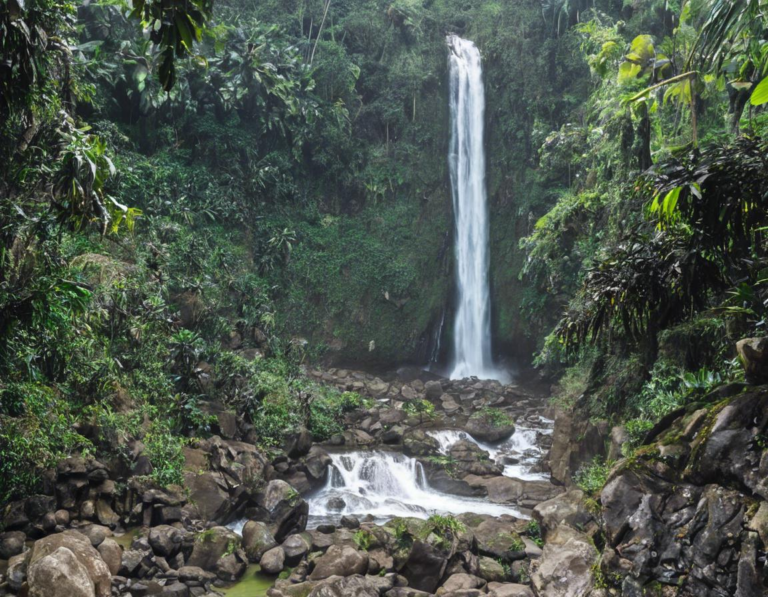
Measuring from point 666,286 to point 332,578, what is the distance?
473 centimetres

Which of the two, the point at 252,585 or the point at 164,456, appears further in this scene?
the point at 164,456

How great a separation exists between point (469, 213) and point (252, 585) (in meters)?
16.8

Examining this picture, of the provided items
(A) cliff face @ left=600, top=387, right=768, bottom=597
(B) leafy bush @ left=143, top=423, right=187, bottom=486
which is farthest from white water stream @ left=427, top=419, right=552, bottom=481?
(A) cliff face @ left=600, top=387, right=768, bottom=597

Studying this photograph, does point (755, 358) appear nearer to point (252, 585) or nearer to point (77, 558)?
point (252, 585)

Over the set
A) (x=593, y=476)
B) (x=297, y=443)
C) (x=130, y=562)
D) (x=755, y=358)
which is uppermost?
(x=755, y=358)

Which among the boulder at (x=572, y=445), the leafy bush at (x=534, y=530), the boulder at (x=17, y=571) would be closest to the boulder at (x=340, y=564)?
the leafy bush at (x=534, y=530)

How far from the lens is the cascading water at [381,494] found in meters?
10.5

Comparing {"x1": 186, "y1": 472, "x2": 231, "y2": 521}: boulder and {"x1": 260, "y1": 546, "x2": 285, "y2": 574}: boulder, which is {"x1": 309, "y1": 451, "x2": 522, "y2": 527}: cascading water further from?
{"x1": 260, "y1": 546, "x2": 285, "y2": 574}: boulder

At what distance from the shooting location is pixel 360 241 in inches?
830

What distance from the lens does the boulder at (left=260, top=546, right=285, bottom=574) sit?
7598 mm

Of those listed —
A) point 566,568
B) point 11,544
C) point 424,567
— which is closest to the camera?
point 566,568

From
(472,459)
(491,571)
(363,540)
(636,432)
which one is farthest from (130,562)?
(472,459)

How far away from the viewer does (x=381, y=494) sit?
1155 cm

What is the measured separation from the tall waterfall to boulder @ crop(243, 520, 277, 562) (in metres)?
13.5
